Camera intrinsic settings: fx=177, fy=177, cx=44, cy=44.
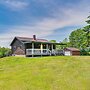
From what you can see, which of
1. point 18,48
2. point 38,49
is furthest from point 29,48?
point 18,48

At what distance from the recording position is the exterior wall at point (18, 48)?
143ft

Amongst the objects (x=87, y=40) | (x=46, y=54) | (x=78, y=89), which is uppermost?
(x=87, y=40)

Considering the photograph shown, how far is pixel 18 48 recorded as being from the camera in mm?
45625

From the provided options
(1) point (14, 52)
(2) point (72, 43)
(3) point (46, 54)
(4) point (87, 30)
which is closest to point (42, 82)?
(3) point (46, 54)

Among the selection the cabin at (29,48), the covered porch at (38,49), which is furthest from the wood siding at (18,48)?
the covered porch at (38,49)

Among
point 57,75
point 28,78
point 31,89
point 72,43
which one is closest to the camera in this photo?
point 31,89

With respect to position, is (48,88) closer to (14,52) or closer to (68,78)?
(68,78)

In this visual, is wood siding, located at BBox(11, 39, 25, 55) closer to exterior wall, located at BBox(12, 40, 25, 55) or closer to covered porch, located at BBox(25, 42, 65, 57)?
exterior wall, located at BBox(12, 40, 25, 55)

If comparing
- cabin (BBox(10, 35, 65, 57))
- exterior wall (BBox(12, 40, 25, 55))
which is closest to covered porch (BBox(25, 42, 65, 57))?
cabin (BBox(10, 35, 65, 57))

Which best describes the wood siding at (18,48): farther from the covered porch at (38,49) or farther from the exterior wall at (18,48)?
the covered porch at (38,49)

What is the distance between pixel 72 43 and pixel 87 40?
5559 cm

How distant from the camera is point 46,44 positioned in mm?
48281

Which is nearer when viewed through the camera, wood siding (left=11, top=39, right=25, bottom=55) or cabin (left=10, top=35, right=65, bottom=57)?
cabin (left=10, top=35, right=65, bottom=57)

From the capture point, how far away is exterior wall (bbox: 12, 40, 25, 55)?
43.7m
